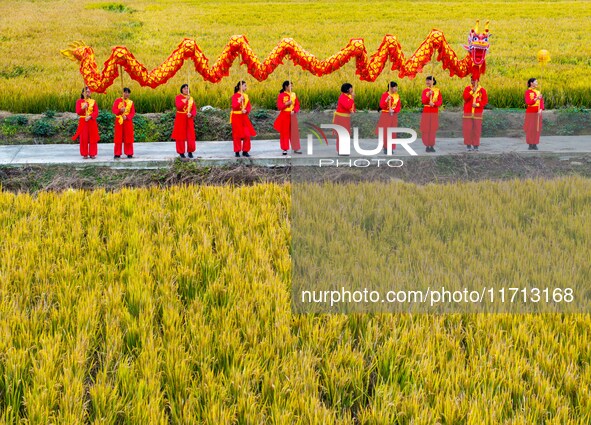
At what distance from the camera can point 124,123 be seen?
10.7 metres

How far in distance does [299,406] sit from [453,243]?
2.57 meters

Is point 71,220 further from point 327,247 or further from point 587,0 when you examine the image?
point 587,0

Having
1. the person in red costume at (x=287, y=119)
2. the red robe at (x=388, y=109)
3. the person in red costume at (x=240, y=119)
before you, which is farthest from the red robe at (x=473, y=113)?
the person in red costume at (x=240, y=119)

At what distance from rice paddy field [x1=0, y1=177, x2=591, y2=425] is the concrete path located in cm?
381

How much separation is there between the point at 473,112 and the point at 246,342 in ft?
24.4

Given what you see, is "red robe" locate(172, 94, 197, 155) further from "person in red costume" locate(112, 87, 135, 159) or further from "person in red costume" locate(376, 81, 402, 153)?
"person in red costume" locate(376, 81, 402, 153)

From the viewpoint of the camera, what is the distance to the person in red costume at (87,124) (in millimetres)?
10686

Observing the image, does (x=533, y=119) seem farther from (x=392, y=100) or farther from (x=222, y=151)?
(x=222, y=151)

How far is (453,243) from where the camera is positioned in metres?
6.00

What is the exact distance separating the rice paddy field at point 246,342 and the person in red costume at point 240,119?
4.02m

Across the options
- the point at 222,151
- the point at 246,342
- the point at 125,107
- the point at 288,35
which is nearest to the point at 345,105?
the point at 222,151

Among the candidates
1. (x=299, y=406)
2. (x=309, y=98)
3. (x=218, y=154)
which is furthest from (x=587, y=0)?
(x=299, y=406)

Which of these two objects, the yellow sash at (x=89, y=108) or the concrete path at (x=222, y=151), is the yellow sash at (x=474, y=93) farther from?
the yellow sash at (x=89, y=108)

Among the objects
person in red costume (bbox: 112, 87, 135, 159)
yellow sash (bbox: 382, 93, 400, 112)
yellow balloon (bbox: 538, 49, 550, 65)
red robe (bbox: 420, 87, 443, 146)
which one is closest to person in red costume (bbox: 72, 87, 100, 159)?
person in red costume (bbox: 112, 87, 135, 159)
